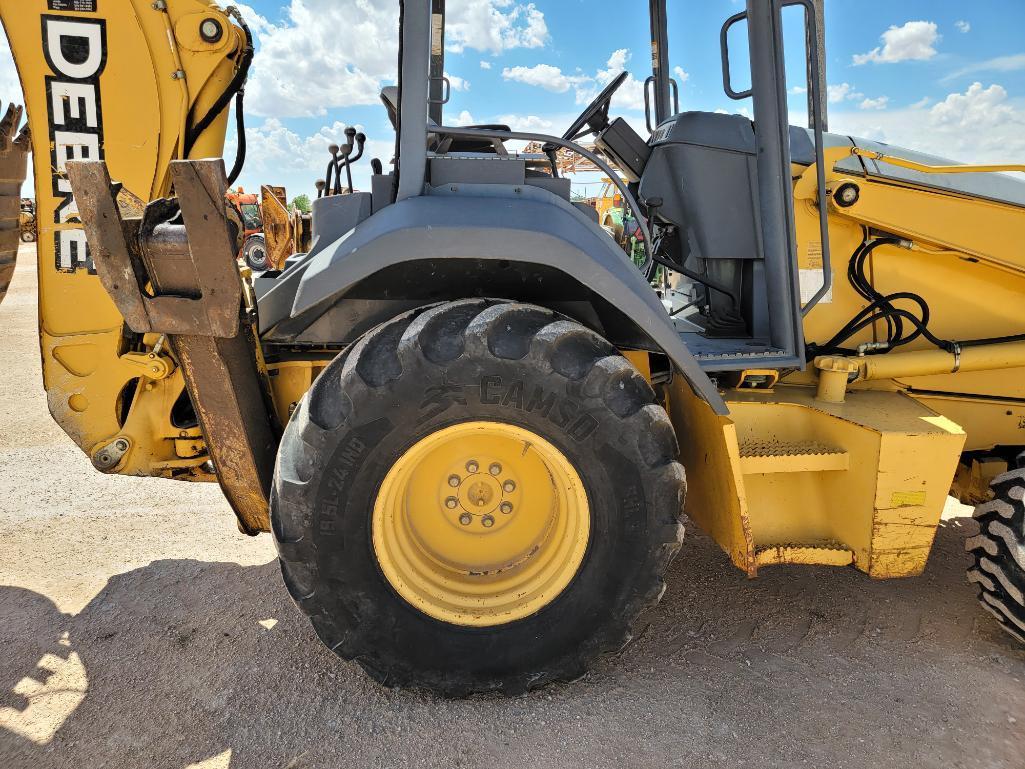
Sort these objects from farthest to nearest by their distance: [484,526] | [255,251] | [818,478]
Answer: [255,251] → [818,478] → [484,526]

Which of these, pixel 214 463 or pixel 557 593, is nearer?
pixel 557 593

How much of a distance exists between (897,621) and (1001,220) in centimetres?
170

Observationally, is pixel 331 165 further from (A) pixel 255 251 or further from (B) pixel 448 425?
(A) pixel 255 251

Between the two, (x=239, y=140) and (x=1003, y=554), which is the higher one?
(x=239, y=140)

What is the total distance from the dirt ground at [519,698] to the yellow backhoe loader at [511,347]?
0.19m

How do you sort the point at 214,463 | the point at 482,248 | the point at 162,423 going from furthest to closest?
1. the point at 162,423
2. the point at 214,463
3. the point at 482,248

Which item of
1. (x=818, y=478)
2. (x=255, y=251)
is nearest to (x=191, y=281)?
(x=818, y=478)

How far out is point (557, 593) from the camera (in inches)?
92.0

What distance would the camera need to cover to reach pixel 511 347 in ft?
6.92

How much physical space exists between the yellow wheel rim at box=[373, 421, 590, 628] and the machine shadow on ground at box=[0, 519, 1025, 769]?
0.35 metres

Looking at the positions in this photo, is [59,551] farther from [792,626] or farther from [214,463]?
[792,626]

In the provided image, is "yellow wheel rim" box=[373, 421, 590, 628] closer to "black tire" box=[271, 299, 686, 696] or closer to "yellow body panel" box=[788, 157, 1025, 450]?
"black tire" box=[271, 299, 686, 696]

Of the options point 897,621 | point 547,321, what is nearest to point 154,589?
point 547,321

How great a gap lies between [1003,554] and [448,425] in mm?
2063
